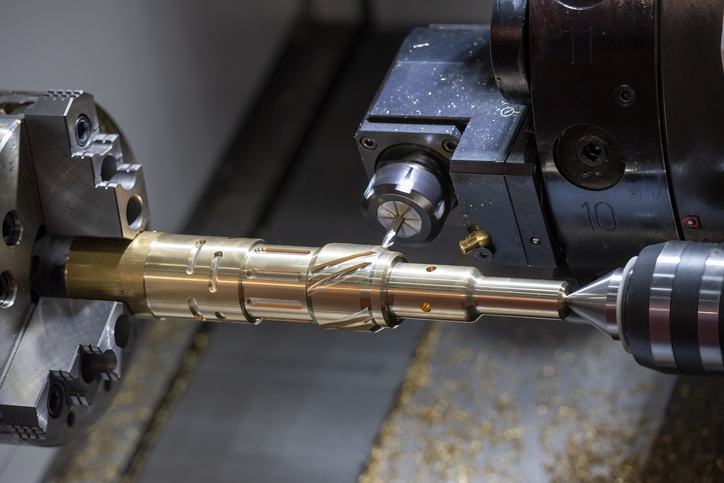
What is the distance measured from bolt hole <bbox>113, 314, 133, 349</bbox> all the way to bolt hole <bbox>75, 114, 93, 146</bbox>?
0.09m

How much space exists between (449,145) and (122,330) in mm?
197

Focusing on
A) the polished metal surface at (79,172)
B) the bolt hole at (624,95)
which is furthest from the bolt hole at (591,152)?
the polished metal surface at (79,172)

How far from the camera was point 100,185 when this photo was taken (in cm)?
45

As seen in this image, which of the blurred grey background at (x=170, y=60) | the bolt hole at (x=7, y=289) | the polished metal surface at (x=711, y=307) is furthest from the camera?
the blurred grey background at (x=170, y=60)

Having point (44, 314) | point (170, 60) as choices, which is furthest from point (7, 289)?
point (170, 60)

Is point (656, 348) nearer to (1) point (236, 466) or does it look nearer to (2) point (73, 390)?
(2) point (73, 390)

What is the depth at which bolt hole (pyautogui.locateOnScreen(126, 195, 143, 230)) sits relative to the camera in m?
0.47

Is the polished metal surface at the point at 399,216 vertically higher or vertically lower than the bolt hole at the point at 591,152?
lower

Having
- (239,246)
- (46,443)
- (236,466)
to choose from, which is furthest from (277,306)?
(236,466)

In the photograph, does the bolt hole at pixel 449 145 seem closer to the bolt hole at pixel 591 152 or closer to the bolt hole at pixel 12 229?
the bolt hole at pixel 591 152

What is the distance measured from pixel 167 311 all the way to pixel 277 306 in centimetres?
7

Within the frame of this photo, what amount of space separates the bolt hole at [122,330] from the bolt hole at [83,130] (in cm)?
9

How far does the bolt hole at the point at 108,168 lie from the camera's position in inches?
18.2

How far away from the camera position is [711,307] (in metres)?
0.33
